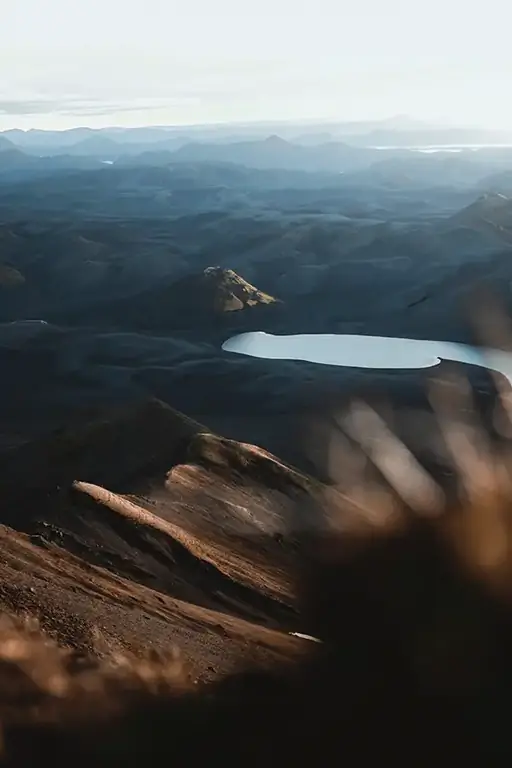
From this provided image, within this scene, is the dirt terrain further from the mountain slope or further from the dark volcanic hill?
the dark volcanic hill

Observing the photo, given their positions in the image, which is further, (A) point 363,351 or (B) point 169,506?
(A) point 363,351

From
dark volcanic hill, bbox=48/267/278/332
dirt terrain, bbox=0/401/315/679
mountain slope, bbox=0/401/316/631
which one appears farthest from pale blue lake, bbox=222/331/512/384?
dirt terrain, bbox=0/401/315/679

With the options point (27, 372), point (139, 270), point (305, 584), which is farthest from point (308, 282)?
point (305, 584)

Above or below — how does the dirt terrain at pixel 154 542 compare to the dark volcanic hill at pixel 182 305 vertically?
above

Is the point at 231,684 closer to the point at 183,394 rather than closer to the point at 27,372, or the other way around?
the point at 183,394

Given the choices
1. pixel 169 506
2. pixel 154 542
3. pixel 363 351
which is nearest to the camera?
pixel 154 542

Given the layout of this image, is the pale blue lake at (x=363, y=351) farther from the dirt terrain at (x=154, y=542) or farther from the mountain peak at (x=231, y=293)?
the dirt terrain at (x=154, y=542)

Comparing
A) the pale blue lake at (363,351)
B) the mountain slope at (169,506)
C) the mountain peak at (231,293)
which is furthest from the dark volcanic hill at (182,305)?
the mountain slope at (169,506)

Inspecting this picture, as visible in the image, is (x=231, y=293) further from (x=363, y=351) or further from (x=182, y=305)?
(x=363, y=351)

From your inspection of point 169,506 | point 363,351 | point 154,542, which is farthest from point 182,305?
point 154,542

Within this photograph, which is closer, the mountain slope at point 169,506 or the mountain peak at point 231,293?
the mountain slope at point 169,506

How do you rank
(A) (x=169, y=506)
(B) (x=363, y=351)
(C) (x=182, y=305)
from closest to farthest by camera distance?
(A) (x=169, y=506), (B) (x=363, y=351), (C) (x=182, y=305)

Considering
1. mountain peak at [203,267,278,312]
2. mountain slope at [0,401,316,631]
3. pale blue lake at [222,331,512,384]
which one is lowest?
pale blue lake at [222,331,512,384]
